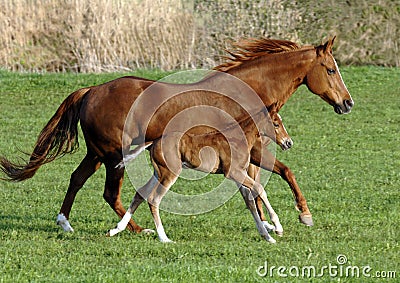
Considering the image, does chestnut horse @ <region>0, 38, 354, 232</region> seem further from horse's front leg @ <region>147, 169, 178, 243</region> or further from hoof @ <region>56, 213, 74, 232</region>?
horse's front leg @ <region>147, 169, 178, 243</region>

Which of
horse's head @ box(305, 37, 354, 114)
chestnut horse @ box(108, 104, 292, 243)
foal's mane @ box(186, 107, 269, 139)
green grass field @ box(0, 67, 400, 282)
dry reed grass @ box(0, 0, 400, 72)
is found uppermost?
horse's head @ box(305, 37, 354, 114)

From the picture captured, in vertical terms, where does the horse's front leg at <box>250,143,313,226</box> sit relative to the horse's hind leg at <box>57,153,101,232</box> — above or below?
above

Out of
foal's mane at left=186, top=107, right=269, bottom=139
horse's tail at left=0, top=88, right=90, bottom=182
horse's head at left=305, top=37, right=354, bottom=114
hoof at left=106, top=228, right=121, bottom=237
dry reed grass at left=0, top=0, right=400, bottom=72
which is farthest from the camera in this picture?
dry reed grass at left=0, top=0, right=400, bottom=72

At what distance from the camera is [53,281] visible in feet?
23.2

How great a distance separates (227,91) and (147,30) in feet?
39.4

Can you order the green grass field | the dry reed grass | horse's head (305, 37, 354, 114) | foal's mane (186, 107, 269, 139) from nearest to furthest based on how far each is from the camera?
the green grass field
foal's mane (186, 107, 269, 139)
horse's head (305, 37, 354, 114)
the dry reed grass

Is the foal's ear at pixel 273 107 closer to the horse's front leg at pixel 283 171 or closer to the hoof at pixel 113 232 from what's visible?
the horse's front leg at pixel 283 171

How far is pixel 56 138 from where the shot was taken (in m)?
10.1

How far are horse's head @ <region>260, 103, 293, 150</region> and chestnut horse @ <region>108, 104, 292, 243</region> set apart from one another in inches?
5.1

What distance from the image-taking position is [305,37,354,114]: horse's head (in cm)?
946

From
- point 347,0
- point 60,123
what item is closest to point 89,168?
point 60,123

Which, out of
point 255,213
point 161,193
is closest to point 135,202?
point 161,193

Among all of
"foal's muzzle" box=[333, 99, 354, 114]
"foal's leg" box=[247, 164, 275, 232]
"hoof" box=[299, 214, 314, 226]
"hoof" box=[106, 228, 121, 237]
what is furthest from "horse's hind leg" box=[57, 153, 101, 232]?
"foal's muzzle" box=[333, 99, 354, 114]

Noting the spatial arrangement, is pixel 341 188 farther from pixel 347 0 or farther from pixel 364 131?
pixel 347 0
